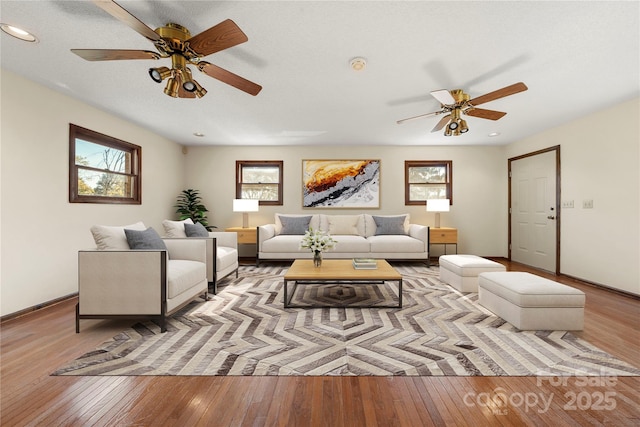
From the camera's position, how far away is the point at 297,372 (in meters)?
1.68

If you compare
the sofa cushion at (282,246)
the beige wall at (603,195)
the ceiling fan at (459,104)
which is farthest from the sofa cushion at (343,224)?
the beige wall at (603,195)

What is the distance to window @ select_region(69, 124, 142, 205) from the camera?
3.32m

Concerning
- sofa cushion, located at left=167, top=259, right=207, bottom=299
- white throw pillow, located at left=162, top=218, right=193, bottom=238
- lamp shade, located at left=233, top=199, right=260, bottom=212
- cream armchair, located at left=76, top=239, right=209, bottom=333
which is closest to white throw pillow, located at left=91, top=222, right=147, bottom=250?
cream armchair, located at left=76, top=239, right=209, bottom=333

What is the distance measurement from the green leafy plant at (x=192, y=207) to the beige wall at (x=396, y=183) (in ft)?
0.70

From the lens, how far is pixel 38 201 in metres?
2.86

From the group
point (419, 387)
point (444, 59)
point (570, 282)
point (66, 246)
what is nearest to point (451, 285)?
point (570, 282)

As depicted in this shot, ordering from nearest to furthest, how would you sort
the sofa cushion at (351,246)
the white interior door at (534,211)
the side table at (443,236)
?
1. the white interior door at (534,211)
2. the sofa cushion at (351,246)
3. the side table at (443,236)

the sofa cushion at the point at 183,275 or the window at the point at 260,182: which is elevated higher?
the window at the point at 260,182

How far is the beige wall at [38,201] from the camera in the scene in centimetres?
260

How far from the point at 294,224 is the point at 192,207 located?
2.08 meters

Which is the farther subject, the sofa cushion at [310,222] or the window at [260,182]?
the window at [260,182]

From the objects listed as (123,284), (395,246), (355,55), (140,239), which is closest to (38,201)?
(140,239)

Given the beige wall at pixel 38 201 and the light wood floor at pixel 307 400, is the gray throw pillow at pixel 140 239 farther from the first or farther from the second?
the beige wall at pixel 38 201

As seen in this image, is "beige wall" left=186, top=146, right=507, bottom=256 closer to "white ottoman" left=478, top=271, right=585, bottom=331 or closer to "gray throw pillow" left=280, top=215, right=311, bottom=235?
"gray throw pillow" left=280, top=215, right=311, bottom=235
